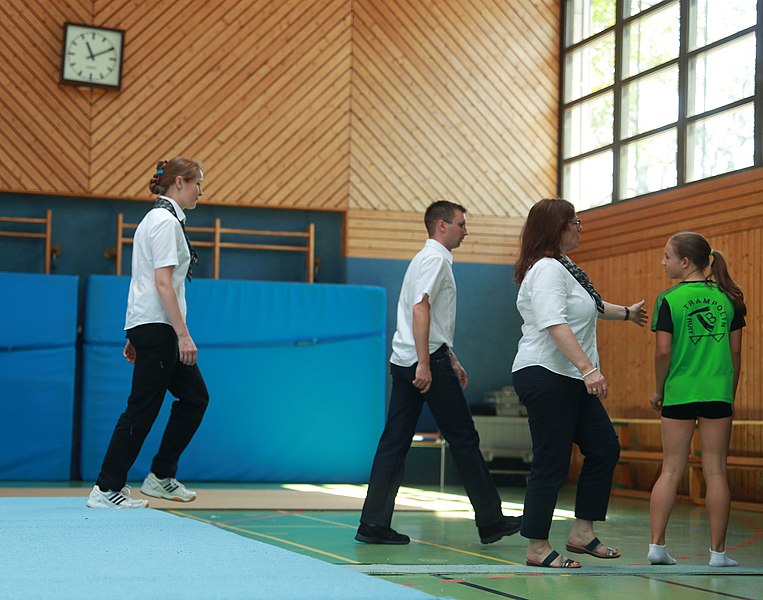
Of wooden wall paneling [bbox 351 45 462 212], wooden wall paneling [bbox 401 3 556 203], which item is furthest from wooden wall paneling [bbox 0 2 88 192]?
wooden wall paneling [bbox 401 3 556 203]

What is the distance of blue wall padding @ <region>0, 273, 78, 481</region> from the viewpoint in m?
8.41

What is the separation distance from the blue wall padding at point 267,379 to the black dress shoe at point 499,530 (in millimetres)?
4739

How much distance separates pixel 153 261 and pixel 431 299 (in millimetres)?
1268

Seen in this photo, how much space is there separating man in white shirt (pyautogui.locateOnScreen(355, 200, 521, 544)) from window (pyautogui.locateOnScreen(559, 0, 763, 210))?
4.46m

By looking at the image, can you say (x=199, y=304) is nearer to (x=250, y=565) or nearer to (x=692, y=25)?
(x=692, y=25)

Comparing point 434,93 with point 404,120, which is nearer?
point 404,120

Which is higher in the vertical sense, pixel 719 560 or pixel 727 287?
pixel 727 287

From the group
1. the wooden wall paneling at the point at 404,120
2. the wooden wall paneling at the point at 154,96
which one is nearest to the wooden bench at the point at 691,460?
the wooden wall paneling at the point at 404,120

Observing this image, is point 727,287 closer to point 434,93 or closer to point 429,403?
point 429,403

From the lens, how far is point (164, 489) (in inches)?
189

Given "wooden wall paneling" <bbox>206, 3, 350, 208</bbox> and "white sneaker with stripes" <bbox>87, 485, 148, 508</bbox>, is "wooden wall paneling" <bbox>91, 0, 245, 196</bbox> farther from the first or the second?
"white sneaker with stripes" <bbox>87, 485, 148, 508</bbox>

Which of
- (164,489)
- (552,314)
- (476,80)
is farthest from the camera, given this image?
(476,80)

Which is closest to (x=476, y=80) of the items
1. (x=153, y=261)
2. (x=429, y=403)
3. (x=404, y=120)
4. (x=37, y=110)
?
(x=404, y=120)

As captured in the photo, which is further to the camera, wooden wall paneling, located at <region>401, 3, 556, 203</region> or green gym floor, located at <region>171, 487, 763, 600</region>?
wooden wall paneling, located at <region>401, 3, 556, 203</region>
